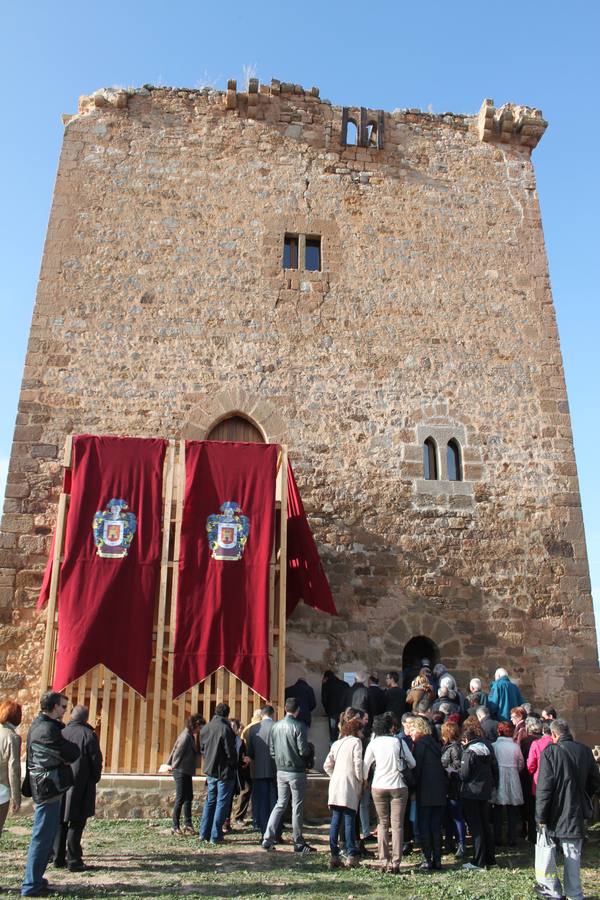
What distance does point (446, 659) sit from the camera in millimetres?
10320

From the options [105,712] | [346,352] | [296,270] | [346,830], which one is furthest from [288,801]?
[296,270]

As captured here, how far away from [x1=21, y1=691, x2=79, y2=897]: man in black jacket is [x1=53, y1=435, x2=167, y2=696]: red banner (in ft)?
9.34

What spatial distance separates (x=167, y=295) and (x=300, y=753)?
7.08 meters

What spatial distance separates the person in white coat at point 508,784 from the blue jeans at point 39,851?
3721mm

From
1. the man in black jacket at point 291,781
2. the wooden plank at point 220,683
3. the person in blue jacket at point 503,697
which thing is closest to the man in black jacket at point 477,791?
the man in black jacket at point 291,781

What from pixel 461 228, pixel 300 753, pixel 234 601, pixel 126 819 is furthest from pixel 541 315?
pixel 126 819

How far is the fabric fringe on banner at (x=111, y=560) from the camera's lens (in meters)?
8.44

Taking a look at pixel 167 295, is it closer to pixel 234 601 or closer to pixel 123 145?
pixel 123 145

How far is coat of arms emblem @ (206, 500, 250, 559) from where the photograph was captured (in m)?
9.06

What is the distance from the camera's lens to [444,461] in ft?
36.9

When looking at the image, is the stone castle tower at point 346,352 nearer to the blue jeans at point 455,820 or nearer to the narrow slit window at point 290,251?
the narrow slit window at point 290,251

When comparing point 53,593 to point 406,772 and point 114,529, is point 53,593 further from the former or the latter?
point 406,772

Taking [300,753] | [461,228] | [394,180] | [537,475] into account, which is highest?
[394,180]

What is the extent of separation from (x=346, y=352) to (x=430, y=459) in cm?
199
